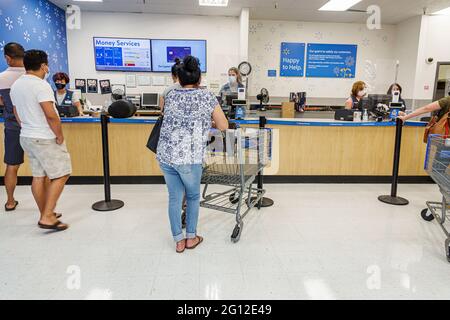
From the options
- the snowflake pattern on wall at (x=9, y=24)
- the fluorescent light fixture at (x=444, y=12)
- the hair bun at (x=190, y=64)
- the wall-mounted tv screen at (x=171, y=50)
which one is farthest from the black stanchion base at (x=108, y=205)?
the fluorescent light fixture at (x=444, y=12)

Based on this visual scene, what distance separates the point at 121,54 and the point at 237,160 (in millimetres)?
5968

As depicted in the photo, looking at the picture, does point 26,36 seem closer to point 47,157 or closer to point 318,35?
point 47,157

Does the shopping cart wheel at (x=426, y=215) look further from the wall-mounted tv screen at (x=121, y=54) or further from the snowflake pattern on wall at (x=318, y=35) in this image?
the wall-mounted tv screen at (x=121, y=54)

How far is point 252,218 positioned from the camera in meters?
3.27

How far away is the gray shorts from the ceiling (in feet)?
16.8

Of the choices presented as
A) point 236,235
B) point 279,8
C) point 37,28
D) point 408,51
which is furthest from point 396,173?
point 37,28

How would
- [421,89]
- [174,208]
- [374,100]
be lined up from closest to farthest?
[174,208] → [374,100] → [421,89]

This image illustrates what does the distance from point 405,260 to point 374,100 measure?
2.64 m

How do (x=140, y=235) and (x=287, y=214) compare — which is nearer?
(x=140, y=235)

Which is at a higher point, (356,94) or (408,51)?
(408,51)

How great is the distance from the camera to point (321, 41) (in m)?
8.38
